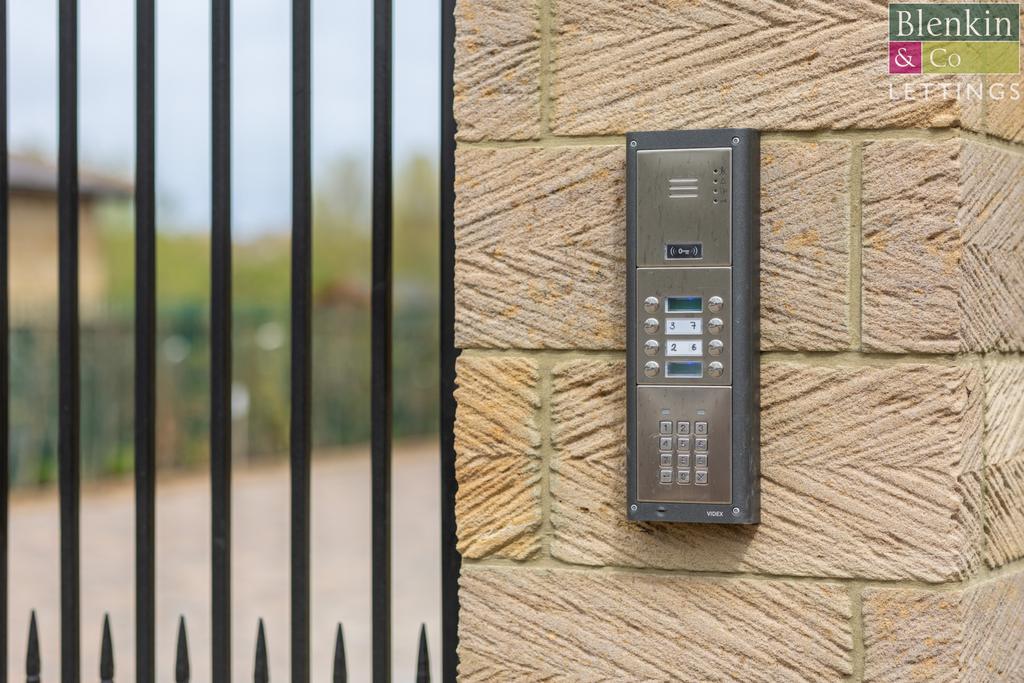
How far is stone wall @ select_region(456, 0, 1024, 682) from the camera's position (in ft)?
6.63

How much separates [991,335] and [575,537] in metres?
0.75

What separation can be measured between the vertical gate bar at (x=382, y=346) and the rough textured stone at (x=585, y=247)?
1.07 ft

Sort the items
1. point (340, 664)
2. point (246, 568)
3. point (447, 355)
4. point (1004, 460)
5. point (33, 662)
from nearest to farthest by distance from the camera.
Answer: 1. point (1004, 460)
2. point (447, 355)
3. point (340, 664)
4. point (33, 662)
5. point (246, 568)

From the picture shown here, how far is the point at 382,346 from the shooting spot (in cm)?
254


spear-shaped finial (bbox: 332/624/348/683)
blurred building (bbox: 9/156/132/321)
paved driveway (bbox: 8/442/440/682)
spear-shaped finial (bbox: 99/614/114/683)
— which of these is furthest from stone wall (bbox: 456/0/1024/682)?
blurred building (bbox: 9/156/132/321)

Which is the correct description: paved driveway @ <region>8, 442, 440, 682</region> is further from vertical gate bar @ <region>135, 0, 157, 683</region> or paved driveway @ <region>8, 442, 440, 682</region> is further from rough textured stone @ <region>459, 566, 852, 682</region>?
rough textured stone @ <region>459, 566, 852, 682</region>

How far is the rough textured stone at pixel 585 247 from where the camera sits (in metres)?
2.06

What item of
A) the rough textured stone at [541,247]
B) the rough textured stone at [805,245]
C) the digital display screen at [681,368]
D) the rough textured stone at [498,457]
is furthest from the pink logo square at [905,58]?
the rough textured stone at [498,457]

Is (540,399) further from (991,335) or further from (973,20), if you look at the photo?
(973,20)

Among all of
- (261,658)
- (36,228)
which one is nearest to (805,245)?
(261,658)

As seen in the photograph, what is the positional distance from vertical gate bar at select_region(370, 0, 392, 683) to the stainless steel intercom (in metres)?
0.60

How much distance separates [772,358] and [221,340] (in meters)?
1.16

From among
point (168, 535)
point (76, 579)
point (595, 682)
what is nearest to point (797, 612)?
point (595, 682)

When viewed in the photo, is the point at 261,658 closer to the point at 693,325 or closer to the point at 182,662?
the point at 182,662
